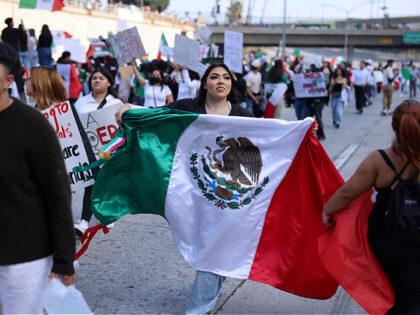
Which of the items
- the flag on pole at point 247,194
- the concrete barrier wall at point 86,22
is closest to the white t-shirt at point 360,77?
the concrete barrier wall at point 86,22

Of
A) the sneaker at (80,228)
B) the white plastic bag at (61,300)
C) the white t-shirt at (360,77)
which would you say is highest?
the white t-shirt at (360,77)

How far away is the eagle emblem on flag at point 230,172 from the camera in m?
3.93

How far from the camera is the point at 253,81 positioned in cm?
1433

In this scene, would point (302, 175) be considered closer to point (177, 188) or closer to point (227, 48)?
point (177, 188)

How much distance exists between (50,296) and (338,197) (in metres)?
1.57

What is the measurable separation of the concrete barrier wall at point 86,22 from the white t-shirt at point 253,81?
1830 cm

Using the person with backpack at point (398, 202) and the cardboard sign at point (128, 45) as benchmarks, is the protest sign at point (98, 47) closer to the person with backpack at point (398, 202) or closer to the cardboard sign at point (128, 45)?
the cardboard sign at point (128, 45)

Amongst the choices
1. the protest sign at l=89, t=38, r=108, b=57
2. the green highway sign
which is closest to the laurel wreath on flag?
the protest sign at l=89, t=38, r=108, b=57

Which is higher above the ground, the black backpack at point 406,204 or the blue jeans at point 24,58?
the blue jeans at point 24,58

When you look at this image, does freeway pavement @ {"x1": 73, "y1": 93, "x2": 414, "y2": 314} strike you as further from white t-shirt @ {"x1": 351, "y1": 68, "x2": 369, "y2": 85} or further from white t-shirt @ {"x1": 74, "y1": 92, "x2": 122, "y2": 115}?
white t-shirt @ {"x1": 351, "y1": 68, "x2": 369, "y2": 85}

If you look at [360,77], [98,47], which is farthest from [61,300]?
[98,47]

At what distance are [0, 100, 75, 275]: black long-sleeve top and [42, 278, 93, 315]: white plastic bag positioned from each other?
0.30ft

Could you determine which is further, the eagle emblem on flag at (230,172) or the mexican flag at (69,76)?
the mexican flag at (69,76)

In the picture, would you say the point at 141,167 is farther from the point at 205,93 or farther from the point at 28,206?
the point at 28,206
